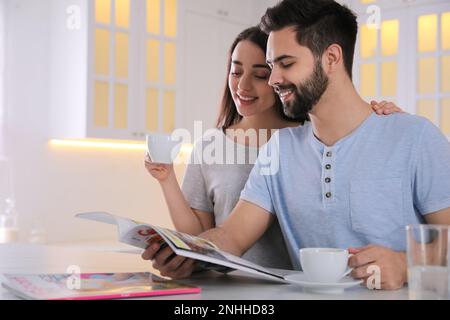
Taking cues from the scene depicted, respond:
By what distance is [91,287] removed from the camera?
3.43ft

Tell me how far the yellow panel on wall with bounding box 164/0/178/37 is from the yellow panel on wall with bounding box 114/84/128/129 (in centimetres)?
53

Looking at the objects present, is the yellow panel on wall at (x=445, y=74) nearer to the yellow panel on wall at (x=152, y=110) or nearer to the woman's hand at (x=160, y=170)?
the yellow panel on wall at (x=152, y=110)

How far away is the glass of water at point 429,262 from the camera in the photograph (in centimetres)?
93

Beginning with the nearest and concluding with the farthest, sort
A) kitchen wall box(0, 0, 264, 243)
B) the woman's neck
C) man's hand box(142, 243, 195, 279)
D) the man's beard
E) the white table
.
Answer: the white table, man's hand box(142, 243, 195, 279), the man's beard, the woman's neck, kitchen wall box(0, 0, 264, 243)

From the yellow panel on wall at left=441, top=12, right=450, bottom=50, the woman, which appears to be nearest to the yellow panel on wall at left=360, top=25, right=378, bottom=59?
the yellow panel on wall at left=441, top=12, right=450, bottom=50

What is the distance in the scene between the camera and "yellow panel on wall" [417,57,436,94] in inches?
142

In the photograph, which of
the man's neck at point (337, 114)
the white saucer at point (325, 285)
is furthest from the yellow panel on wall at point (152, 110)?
the white saucer at point (325, 285)

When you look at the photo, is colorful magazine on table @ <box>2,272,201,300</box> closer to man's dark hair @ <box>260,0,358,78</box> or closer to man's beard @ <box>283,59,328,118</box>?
man's beard @ <box>283,59,328,118</box>

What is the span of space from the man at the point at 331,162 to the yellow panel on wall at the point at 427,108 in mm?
1954

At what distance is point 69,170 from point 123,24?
96 centimetres

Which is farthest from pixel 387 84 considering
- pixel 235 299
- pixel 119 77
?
pixel 235 299

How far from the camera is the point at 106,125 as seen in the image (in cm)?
378

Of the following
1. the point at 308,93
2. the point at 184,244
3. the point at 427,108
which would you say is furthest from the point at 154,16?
the point at 184,244

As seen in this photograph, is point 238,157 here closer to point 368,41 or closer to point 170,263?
point 170,263
